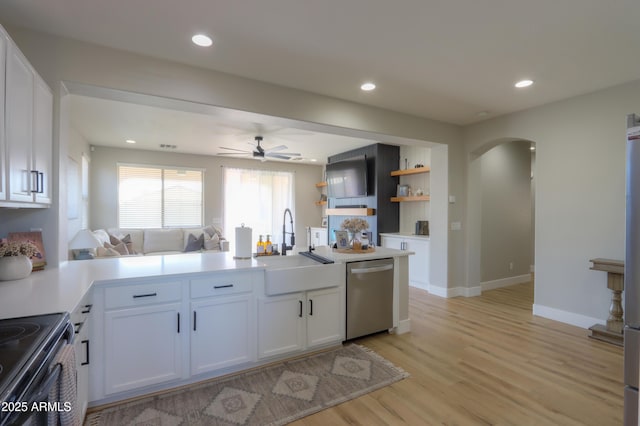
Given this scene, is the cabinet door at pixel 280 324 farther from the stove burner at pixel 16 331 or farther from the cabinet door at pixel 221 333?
the stove burner at pixel 16 331

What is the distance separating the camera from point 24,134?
1.87 m

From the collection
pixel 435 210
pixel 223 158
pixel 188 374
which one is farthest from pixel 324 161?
pixel 188 374

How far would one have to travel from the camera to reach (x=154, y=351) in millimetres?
2137

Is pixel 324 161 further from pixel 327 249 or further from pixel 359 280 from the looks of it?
pixel 359 280

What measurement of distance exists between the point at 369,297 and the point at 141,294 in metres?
2.00

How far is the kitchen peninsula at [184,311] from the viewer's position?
6.49 ft

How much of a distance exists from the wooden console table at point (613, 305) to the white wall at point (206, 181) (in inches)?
252

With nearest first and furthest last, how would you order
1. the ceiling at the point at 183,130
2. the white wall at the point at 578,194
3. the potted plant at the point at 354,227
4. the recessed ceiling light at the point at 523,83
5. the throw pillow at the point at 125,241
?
the recessed ceiling light at the point at 523,83
the white wall at the point at 578,194
the potted plant at the point at 354,227
the ceiling at the point at 183,130
the throw pillow at the point at 125,241

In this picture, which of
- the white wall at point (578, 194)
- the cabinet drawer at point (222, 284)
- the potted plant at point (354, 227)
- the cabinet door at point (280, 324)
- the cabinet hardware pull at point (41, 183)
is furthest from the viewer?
the potted plant at point (354, 227)

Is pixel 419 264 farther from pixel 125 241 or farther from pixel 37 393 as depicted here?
pixel 125 241

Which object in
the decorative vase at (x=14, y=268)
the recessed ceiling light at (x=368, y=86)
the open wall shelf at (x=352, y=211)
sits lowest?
the decorative vase at (x=14, y=268)

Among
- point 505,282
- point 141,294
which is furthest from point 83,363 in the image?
point 505,282

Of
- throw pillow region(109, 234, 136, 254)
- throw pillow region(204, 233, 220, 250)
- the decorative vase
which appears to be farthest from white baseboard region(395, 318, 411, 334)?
throw pillow region(109, 234, 136, 254)

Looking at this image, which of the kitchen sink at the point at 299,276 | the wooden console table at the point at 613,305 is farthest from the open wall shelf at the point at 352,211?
the wooden console table at the point at 613,305
